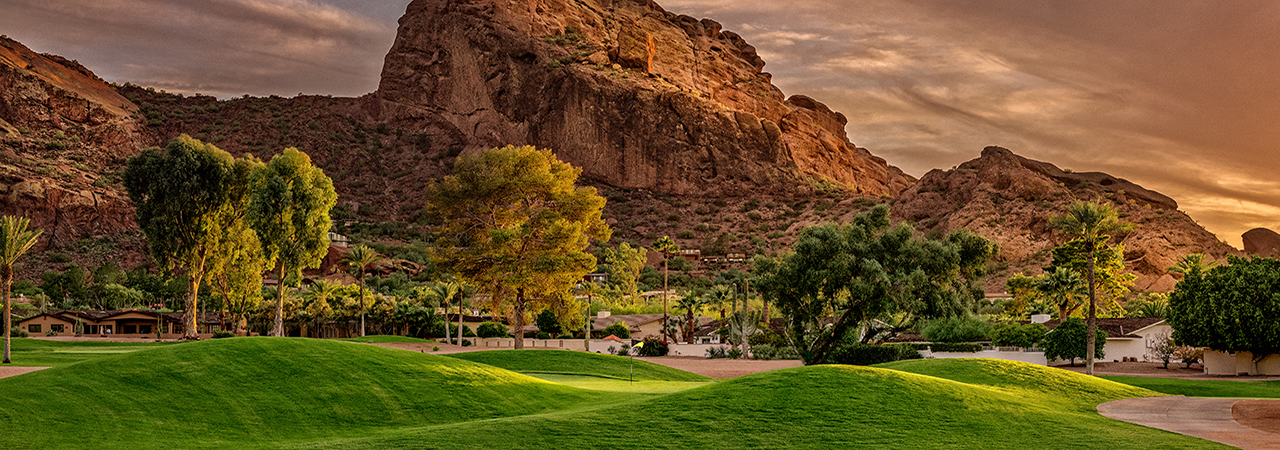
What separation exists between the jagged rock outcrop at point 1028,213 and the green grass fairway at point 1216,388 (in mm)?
56274

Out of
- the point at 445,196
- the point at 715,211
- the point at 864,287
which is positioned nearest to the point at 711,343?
the point at 445,196

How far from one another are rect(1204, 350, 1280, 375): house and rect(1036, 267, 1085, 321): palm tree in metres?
15.8

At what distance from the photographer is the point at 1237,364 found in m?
40.3

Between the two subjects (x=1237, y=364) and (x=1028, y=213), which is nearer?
(x=1237, y=364)

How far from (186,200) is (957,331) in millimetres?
47677

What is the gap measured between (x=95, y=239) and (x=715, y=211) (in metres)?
84.6

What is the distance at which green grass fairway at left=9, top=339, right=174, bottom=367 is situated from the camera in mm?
36403

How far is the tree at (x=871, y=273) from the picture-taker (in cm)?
3844

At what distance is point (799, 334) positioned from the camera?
43.2 metres

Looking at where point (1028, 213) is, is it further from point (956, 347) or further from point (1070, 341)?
point (1070, 341)

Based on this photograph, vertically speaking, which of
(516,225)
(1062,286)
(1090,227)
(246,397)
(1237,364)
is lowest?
(1237,364)

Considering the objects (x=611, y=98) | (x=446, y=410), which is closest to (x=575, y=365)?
(x=446, y=410)

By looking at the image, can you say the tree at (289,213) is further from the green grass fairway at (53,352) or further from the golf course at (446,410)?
the golf course at (446,410)

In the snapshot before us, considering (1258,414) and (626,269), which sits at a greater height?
(626,269)
